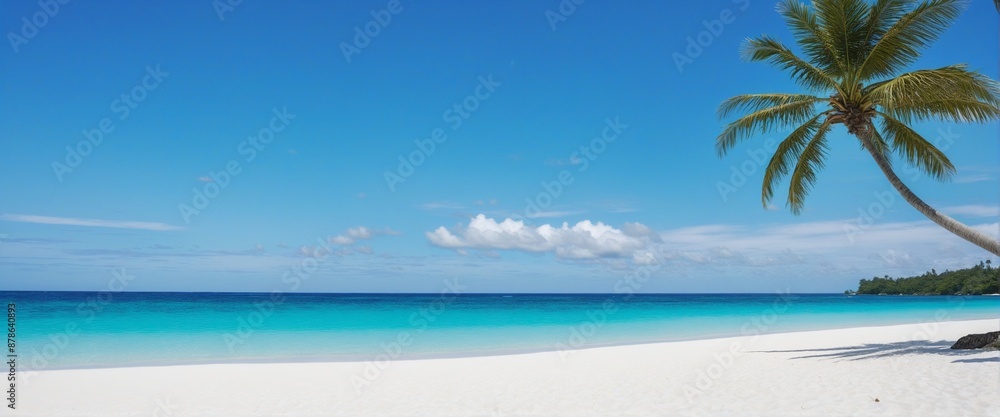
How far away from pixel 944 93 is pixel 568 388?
23.7ft

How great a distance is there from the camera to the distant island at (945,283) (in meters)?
73.2

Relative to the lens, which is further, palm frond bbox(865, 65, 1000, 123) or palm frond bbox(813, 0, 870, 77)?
palm frond bbox(813, 0, 870, 77)

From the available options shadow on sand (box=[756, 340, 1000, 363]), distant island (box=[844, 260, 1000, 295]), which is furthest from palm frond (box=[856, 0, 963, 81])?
distant island (box=[844, 260, 1000, 295])

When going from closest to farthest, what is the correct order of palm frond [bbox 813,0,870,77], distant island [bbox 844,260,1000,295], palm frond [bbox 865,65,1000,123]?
palm frond [bbox 865,65,1000,123]
palm frond [bbox 813,0,870,77]
distant island [bbox 844,260,1000,295]

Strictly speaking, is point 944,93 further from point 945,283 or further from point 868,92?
point 945,283

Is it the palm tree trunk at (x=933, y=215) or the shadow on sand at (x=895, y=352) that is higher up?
the palm tree trunk at (x=933, y=215)

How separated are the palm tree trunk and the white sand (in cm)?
171

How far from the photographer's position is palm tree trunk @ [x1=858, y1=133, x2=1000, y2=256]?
8469mm

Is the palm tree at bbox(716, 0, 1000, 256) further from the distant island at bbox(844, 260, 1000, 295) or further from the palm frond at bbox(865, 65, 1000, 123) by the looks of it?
the distant island at bbox(844, 260, 1000, 295)

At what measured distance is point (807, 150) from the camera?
11.2m

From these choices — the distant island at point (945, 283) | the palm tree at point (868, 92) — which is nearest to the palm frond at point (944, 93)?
the palm tree at point (868, 92)

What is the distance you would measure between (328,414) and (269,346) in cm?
1025

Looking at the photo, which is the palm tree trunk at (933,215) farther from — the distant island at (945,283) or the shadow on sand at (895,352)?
the distant island at (945,283)

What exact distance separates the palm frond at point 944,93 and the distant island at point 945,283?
253 ft
